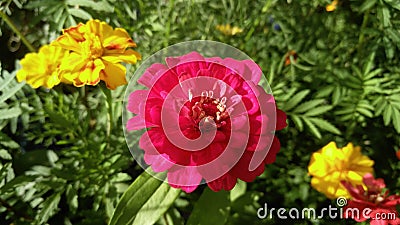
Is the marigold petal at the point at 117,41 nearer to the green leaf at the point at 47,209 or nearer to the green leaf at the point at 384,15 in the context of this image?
the green leaf at the point at 47,209

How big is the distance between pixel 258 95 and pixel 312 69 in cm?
50

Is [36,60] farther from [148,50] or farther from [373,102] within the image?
[373,102]

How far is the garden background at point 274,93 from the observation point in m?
0.94

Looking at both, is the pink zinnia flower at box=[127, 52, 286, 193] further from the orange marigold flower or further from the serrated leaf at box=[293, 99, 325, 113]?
the orange marigold flower

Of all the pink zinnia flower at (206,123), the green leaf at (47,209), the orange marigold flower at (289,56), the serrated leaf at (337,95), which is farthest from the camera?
the orange marigold flower at (289,56)

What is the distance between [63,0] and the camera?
0.95m

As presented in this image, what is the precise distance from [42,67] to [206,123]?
0.43 meters

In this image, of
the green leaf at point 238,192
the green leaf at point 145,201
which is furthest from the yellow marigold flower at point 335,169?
the green leaf at point 145,201

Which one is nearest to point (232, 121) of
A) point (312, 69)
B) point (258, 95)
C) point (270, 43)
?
point (258, 95)

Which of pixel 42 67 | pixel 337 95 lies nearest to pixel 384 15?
pixel 337 95

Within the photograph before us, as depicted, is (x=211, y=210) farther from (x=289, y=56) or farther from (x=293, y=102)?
(x=289, y=56)

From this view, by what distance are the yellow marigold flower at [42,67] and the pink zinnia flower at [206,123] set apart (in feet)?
0.97

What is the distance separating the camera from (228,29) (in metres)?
1.29

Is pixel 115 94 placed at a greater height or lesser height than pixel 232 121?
lesser
